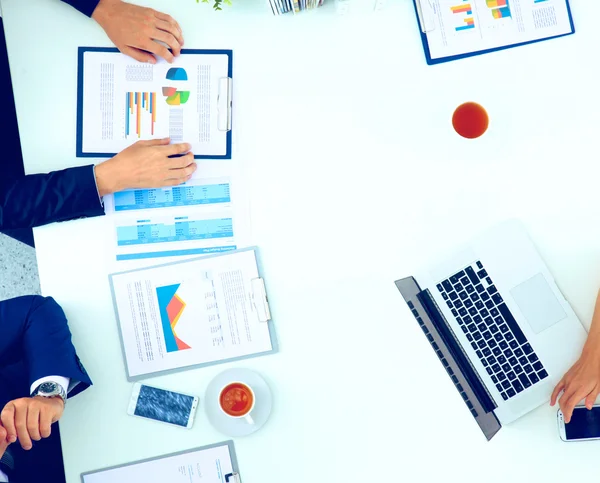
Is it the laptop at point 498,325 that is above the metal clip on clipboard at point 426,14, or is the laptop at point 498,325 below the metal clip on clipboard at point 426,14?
below

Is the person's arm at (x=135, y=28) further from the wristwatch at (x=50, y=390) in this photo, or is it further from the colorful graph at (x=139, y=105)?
the wristwatch at (x=50, y=390)

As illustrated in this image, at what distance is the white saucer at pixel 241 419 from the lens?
1146 millimetres

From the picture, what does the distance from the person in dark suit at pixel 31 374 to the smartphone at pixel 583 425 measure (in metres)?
0.96

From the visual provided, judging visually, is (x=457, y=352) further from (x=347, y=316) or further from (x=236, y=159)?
(x=236, y=159)

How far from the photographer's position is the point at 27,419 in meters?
1.04

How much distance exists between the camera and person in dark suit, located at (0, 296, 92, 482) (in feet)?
3.42

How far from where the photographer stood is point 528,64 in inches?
47.4

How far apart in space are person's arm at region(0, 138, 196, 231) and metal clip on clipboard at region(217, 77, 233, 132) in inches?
4.1

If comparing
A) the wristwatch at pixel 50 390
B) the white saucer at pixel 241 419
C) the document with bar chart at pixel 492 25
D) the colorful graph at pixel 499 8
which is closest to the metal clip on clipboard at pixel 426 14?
the document with bar chart at pixel 492 25

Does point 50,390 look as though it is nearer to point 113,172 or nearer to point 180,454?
point 180,454

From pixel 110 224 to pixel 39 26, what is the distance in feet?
1.46

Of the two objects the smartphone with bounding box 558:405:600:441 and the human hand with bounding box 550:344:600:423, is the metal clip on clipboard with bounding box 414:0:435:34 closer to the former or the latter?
the human hand with bounding box 550:344:600:423

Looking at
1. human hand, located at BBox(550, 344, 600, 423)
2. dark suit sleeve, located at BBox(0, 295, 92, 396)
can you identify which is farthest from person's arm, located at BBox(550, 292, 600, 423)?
dark suit sleeve, located at BBox(0, 295, 92, 396)

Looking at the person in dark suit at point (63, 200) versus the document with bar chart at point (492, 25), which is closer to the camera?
the person in dark suit at point (63, 200)
